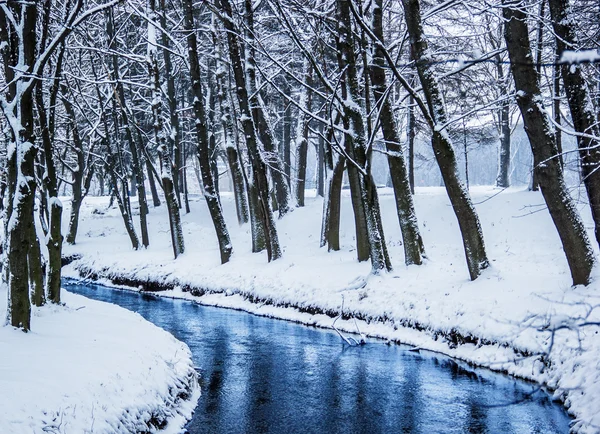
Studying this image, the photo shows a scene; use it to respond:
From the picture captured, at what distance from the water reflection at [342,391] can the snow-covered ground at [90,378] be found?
64 cm

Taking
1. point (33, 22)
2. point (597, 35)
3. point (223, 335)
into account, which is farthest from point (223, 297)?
point (597, 35)

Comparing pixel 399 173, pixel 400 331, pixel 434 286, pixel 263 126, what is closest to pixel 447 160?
pixel 399 173

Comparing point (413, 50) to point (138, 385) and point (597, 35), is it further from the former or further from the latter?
point (138, 385)

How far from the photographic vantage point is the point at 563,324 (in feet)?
11.0

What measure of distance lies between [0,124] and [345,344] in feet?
39.8

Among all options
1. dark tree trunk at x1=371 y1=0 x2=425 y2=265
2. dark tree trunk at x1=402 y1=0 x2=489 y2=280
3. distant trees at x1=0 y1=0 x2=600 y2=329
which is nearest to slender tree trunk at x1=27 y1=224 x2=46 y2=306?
distant trees at x1=0 y1=0 x2=600 y2=329

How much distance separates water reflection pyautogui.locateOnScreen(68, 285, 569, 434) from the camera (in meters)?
7.73

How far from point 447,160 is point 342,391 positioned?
20.1ft

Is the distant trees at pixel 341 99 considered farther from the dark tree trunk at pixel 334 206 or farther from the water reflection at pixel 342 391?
the water reflection at pixel 342 391

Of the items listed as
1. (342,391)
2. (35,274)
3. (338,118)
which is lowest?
(342,391)

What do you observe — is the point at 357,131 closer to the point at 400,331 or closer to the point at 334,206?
the point at 334,206

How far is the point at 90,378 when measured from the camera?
21.9 ft

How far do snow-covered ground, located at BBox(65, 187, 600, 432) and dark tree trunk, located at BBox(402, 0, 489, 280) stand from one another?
51cm

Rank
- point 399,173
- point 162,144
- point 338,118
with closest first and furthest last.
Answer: point 399,173 → point 338,118 → point 162,144
